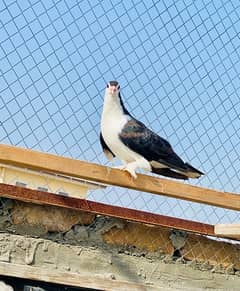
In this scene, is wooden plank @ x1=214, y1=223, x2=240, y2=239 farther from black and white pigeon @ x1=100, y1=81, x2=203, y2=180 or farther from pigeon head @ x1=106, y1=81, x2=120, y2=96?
pigeon head @ x1=106, y1=81, x2=120, y2=96

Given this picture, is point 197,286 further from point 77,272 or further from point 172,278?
point 77,272

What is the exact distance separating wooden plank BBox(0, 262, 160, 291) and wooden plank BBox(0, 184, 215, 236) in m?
0.23

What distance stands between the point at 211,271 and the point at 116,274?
0.47 meters

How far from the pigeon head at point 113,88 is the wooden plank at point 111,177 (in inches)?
12.8

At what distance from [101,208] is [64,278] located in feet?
0.94

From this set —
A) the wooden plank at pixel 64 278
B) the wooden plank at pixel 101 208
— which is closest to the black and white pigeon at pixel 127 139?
the wooden plank at pixel 101 208

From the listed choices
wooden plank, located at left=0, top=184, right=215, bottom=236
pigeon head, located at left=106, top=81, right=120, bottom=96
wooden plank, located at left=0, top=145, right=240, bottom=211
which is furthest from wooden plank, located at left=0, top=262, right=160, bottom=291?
pigeon head, located at left=106, top=81, right=120, bottom=96

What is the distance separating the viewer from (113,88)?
267cm

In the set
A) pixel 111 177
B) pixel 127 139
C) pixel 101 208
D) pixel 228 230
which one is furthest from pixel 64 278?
pixel 228 230

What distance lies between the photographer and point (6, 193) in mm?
2312

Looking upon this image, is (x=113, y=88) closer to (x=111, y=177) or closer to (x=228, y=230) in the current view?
(x=111, y=177)

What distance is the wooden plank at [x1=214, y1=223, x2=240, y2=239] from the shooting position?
266 cm

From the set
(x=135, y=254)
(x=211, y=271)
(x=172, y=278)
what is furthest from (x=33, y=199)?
(x=211, y=271)

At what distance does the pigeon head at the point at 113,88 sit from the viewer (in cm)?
266
